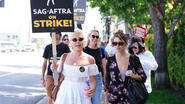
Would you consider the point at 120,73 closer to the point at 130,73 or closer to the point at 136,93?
the point at 130,73

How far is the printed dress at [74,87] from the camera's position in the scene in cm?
350

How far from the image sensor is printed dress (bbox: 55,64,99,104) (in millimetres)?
3502

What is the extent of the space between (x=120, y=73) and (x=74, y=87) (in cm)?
70

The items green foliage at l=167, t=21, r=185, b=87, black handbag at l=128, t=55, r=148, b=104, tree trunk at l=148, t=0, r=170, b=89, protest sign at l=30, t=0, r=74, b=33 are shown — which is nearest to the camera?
black handbag at l=128, t=55, r=148, b=104

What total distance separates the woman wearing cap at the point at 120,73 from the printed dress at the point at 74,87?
0.41 m

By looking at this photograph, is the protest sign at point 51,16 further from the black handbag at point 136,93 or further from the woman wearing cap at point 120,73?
the black handbag at point 136,93

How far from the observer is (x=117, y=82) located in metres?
3.74

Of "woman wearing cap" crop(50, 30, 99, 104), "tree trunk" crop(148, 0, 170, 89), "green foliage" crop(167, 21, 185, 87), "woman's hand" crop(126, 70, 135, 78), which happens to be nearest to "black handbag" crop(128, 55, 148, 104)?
"woman's hand" crop(126, 70, 135, 78)

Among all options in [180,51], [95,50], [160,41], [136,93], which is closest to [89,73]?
[136,93]

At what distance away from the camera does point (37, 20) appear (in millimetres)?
4562

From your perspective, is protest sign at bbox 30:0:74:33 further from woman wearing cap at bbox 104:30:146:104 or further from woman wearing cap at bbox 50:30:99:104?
woman wearing cap at bbox 104:30:146:104

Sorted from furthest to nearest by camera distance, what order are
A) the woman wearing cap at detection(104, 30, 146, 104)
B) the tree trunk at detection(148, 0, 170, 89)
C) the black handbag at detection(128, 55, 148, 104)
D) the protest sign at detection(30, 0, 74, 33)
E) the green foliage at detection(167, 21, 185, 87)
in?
the tree trunk at detection(148, 0, 170, 89) < the green foliage at detection(167, 21, 185, 87) < the protest sign at detection(30, 0, 74, 33) < the woman wearing cap at detection(104, 30, 146, 104) < the black handbag at detection(128, 55, 148, 104)

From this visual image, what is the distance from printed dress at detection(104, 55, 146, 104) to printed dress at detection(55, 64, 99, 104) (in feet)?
1.32

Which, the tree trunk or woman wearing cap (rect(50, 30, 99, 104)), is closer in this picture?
woman wearing cap (rect(50, 30, 99, 104))
